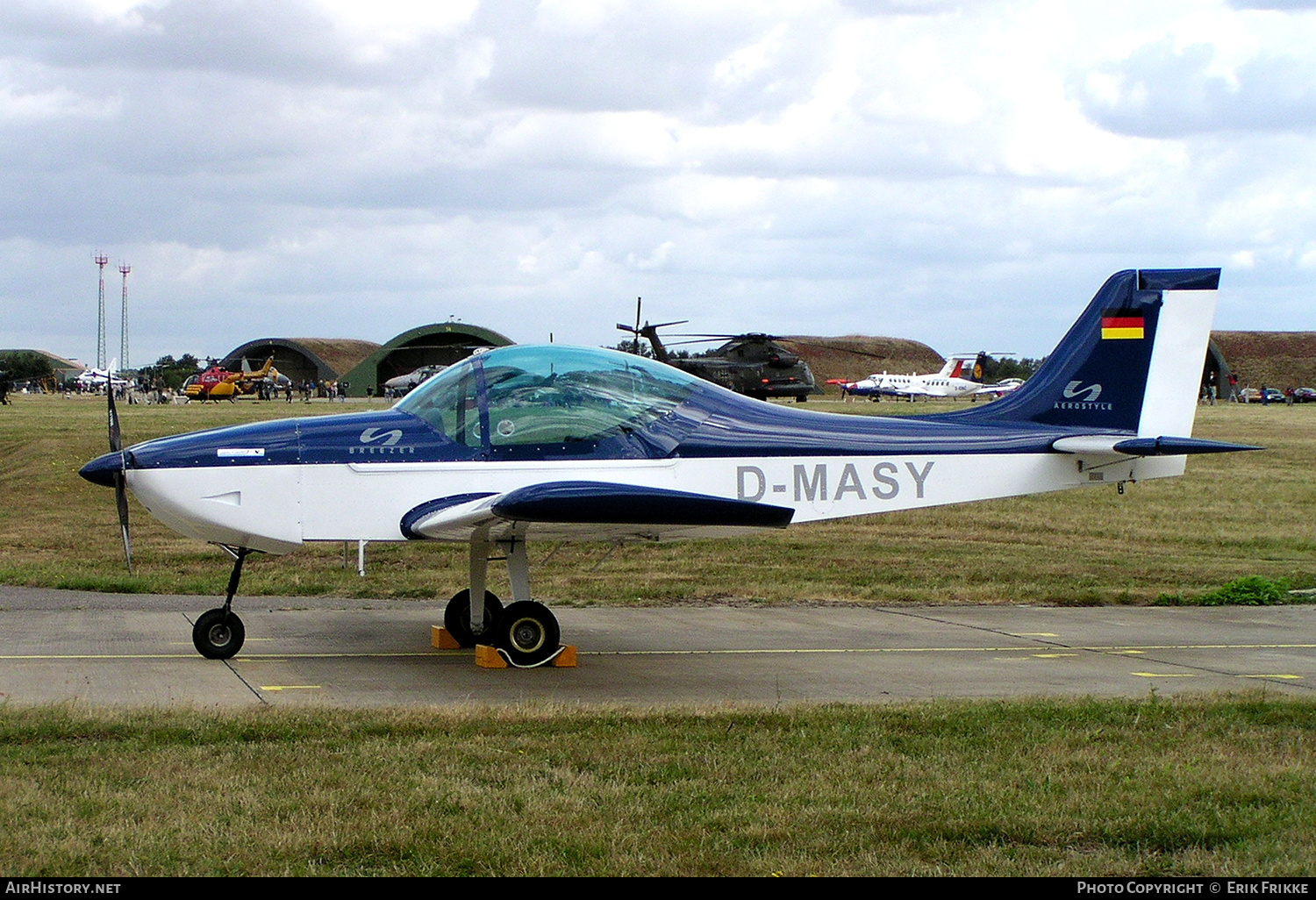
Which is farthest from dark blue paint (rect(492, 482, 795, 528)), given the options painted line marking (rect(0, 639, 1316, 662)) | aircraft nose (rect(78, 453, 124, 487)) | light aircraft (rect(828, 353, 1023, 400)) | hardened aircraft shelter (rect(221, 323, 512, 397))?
light aircraft (rect(828, 353, 1023, 400))

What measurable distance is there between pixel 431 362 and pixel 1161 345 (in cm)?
8532

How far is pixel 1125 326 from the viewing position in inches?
472

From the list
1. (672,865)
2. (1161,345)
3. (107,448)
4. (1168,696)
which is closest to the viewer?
(672,865)

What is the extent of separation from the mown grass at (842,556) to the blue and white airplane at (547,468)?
12.6ft

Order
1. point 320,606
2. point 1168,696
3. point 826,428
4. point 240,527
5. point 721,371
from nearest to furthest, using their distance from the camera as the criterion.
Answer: point 1168,696 < point 240,527 < point 826,428 < point 320,606 < point 721,371

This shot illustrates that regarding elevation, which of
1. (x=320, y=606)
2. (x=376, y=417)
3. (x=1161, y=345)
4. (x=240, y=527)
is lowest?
(x=320, y=606)

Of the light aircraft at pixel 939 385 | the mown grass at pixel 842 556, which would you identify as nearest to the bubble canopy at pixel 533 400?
the mown grass at pixel 842 556

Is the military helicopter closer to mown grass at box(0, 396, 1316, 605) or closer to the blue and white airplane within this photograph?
mown grass at box(0, 396, 1316, 605)

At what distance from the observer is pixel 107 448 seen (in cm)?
3125

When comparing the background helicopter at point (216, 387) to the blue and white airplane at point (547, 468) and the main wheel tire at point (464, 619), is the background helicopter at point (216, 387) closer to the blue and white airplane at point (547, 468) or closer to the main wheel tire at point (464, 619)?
the main wheel tire at point (464, 619)

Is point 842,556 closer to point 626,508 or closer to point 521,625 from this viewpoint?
point 521,625

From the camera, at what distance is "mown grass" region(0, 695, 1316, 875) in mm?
5160

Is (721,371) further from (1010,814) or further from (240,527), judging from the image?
(1010,814)

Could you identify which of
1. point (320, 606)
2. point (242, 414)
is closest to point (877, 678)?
point (320, 606)
